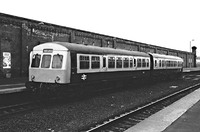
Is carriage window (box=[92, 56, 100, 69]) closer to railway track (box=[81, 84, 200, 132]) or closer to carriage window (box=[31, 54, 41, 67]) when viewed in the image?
carriage window (box=[31, 54, 41, 67])

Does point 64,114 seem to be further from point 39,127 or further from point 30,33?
point 30,33

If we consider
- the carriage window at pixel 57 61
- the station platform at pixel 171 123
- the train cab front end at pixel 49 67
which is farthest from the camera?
the carriage window at pixel 57 61

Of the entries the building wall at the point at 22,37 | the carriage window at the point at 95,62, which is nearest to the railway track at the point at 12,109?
the carriage window at the point at 95,62

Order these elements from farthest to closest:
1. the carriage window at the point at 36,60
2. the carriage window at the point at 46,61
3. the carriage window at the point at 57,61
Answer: the carriage window at the point at 36,60, the carriage window at the point at 46,61, the carriage window at the point at 57,61

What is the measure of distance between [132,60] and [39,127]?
11.8m

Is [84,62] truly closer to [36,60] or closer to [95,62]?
[95,62]

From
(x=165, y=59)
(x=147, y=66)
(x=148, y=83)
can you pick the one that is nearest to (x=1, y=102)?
(x=147, y=66)

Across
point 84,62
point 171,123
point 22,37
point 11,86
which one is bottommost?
point 171,123

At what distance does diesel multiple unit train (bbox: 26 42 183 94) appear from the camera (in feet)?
36.6

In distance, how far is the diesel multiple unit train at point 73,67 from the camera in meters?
11.2

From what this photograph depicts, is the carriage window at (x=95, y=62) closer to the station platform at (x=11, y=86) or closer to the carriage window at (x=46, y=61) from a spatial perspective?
the carriage window at (x=46, y=61)

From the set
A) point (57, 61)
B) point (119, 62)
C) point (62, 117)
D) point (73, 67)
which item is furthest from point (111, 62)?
point (62, 117)

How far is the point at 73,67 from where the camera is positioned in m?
11.5

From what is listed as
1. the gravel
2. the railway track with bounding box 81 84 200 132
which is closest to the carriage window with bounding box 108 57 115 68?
the gravel
